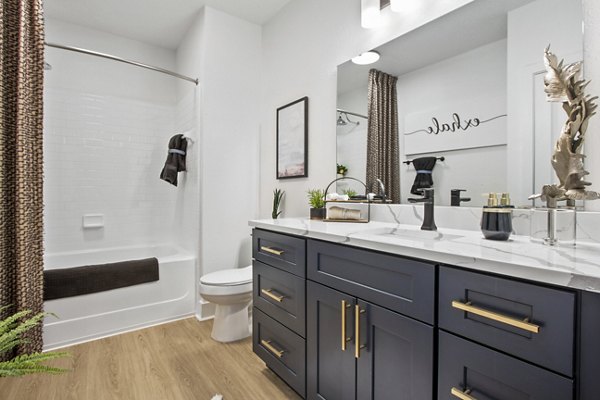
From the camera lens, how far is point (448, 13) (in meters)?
1.44

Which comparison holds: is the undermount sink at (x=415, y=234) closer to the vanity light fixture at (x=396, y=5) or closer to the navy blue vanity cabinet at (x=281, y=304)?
the navy blue vanity cabinet at (x=281, y=304)

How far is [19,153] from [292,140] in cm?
173

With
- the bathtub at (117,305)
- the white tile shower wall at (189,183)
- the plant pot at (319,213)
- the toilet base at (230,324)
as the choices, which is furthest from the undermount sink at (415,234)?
the bathtub at (117,305)

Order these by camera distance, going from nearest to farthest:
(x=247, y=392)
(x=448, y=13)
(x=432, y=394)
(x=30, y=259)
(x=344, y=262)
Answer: (x=432, y=394) < (x=344, y=262) < (x=448, y=13) < (x=247, y=392) < (x=30, y=259)

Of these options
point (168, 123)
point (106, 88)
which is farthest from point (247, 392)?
point (106, 88)

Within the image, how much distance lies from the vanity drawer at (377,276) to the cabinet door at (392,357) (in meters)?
0.04

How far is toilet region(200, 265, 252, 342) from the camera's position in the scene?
6.91ft

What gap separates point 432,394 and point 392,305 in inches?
10.5

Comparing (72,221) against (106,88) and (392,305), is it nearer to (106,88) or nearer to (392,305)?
(106,88)

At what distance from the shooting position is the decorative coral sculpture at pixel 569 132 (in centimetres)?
99

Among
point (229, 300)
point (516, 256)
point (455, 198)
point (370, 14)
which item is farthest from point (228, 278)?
point (370, 14)

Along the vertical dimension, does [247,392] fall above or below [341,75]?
below

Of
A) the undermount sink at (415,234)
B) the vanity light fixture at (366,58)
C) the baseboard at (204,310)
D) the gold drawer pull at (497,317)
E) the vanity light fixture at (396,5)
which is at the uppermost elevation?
the vanity light fixture at (396,5)

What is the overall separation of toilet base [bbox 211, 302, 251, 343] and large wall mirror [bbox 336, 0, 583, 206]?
1428mm
